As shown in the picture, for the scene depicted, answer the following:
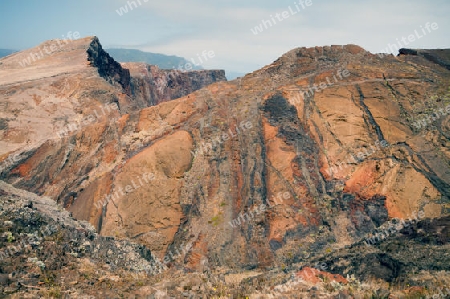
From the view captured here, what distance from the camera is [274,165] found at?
16.6 meters

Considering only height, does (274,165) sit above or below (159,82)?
below

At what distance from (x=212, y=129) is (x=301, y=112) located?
15.9ft

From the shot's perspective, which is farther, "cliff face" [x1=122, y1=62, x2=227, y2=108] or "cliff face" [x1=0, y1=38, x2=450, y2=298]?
"cliff face" [x1=122, y1=62, x2=227, y2=108]

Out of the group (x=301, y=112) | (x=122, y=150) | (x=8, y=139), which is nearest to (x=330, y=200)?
(x=301, y=112)

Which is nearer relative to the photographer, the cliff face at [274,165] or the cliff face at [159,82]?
the cliff face at [274,165]

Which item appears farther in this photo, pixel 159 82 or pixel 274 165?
pixel 159 82

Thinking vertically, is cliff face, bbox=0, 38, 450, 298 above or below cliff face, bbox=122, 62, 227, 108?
below

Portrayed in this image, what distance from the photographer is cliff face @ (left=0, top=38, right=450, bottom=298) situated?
1446 cm

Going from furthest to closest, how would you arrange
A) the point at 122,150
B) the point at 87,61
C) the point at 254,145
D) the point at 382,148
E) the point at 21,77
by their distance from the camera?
the point at 87,61, the point at 21,77, the point at 122,150, the point at 254,145, the point at 382,148

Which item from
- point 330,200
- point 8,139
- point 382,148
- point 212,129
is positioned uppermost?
point 8,139

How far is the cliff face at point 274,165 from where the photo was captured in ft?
47.4

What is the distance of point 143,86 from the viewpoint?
6012 cm

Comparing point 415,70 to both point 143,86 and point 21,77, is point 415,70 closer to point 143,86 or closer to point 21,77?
point 21,77

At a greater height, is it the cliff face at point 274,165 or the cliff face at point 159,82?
the cliff face at point 159,82
